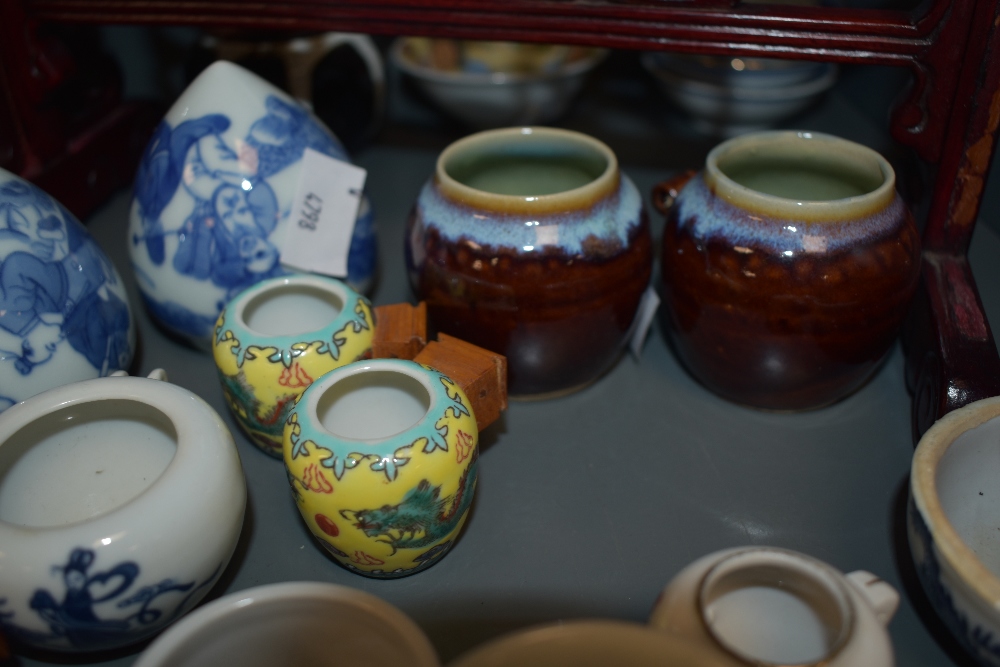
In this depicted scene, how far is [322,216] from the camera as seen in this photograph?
1.02 meters

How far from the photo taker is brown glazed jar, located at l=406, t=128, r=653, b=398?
2.88ft

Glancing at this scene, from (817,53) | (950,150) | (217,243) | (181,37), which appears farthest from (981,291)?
(181,37)

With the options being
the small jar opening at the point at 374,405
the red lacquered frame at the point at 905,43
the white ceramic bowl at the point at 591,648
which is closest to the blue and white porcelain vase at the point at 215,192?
the red lacquered frame at the point at 905,43

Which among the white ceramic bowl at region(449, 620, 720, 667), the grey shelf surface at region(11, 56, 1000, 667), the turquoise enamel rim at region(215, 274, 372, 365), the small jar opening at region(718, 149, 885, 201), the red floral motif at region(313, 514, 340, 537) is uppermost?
the small jar opening at region(718, 149, 885, 201)

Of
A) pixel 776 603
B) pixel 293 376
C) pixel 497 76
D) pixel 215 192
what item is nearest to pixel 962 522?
pixel 776 603

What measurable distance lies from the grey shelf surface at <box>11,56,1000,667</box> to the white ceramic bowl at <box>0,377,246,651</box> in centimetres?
11

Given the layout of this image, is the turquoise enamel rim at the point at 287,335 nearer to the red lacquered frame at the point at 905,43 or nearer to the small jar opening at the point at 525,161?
the small jar opening at the point at 525,161

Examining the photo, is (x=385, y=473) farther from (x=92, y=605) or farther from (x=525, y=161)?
(x=525, y=161)

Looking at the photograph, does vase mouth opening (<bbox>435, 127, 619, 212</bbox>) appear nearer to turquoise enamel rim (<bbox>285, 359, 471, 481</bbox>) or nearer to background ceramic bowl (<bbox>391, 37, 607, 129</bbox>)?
turquoise enamel rim (<bbox>285, 359, 471, 481</bbox>)

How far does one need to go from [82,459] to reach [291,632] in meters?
0.35

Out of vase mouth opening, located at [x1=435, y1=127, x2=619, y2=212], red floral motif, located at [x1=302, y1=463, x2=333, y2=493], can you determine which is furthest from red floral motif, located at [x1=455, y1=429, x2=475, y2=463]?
vase mouth opening, located at [x1=435, y1=127, x2=619, y2=212]

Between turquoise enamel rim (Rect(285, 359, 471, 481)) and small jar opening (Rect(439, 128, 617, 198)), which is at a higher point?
small jar opening (Rect(439, 128, 617, 198))

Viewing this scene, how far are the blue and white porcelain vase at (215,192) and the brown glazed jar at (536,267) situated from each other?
184mm

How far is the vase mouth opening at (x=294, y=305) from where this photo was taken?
96cm
